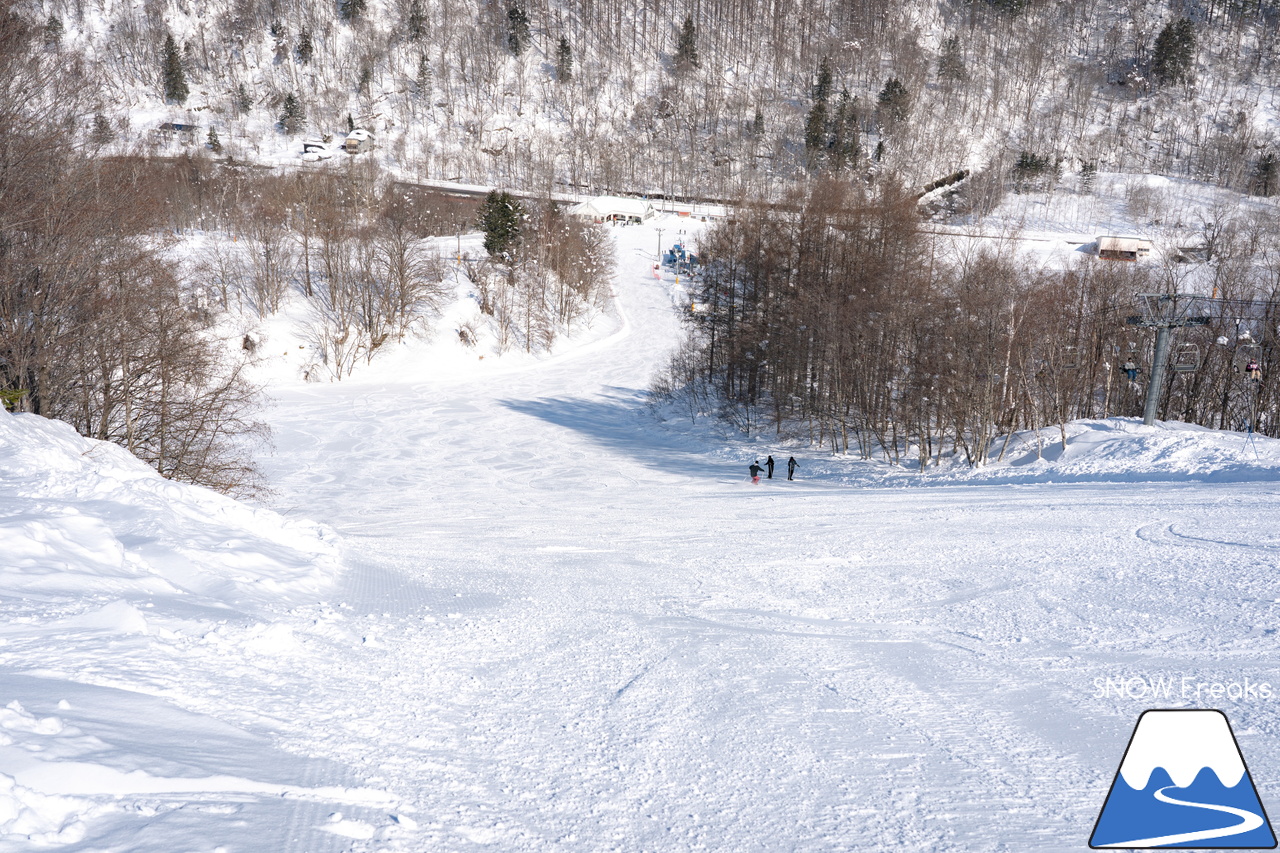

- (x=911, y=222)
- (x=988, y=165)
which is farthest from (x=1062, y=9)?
(x=911, y=222)

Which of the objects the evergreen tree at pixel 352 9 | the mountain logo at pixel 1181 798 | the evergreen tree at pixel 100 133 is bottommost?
the mountain logo at pixel 1181 798

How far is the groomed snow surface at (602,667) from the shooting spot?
13.9 feet

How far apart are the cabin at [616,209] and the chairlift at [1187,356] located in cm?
6176

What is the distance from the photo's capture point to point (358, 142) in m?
114

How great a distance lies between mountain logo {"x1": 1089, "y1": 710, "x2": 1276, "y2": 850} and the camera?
12.7 feet

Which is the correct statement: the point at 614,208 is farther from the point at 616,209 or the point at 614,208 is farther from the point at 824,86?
the point at 824,86

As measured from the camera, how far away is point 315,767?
454 centimetres

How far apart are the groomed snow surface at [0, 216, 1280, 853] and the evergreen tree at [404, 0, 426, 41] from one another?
15857 centimetres

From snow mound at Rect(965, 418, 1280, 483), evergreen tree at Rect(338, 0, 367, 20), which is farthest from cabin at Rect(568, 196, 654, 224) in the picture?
evergreen tree at Rect(338, 0, 367, 20)

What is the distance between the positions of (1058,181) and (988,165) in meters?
11.4

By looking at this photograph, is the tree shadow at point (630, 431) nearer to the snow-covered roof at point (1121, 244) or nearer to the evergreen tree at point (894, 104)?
the snow-covered roof at point (1121, 244)

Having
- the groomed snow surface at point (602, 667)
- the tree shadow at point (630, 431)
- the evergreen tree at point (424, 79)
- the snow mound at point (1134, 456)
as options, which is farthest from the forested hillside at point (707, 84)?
the groomed snow surface at point (602, 667)

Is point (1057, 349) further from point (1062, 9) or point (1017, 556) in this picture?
point (1062, 9)

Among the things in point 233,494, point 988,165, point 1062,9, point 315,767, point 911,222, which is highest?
point 1062,9
